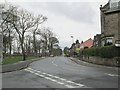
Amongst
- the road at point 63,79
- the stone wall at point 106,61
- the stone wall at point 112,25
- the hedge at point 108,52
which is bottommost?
the road at point 63,79

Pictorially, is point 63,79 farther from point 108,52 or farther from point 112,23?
point 112,23

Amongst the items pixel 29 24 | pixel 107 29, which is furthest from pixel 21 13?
pixel 107 29

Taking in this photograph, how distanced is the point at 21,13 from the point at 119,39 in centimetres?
3123

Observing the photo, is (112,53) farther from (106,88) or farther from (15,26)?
(15,26)

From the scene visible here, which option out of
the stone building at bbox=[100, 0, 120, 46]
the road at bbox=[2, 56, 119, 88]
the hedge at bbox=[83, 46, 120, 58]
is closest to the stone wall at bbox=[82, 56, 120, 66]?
the hedge at bbox=[83, 46, 120, 58]

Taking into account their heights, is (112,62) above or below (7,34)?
below

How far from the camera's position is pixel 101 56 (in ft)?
109

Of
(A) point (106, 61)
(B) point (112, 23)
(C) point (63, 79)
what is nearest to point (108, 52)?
(A) point (106, 61)

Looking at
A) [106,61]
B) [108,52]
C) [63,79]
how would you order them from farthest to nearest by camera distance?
[106,61], [108,52], [63,79]

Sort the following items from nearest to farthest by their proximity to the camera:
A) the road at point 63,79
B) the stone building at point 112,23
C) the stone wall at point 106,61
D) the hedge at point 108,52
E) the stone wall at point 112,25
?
the road at point 63,79
the stone wall at point 106,61
the hedge at point 108,52
the stone building at point 112,23
the stone wall at point 112,25

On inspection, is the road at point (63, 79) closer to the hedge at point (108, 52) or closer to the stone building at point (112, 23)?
the hedge at point (108, 52)

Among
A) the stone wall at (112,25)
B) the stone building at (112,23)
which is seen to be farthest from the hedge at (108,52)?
the stone wall at (112,25)

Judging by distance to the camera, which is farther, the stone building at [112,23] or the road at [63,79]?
the stone building at [112,23]

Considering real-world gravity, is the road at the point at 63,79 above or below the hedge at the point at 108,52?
below
